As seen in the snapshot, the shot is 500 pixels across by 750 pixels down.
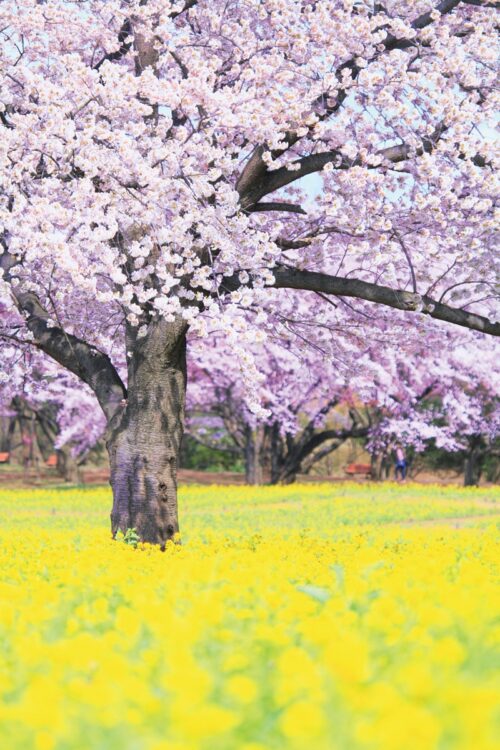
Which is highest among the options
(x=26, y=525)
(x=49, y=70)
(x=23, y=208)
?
(x=49, y=70)

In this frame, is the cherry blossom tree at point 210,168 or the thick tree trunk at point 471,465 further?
the thick tree trunk at point 471,465

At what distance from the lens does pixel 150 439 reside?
10.4m

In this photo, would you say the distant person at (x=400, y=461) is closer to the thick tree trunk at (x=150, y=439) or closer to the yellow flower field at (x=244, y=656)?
the thick tree trunk at (x=150, y=439)

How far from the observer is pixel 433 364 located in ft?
97.2

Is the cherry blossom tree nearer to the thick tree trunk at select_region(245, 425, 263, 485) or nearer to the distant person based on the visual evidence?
the thick tree trunk at select_region(245, 425, 263, 485)

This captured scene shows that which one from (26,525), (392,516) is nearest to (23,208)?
(26,525)

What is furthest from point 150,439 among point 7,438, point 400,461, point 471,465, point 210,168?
point 7,438

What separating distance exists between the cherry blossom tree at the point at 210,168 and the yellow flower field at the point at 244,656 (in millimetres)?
3249

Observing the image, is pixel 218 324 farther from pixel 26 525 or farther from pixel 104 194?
pixel 26 525

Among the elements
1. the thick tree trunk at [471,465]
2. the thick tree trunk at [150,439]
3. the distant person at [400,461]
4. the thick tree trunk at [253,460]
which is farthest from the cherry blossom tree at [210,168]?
Answer: the thick tree trunk at [471,465]

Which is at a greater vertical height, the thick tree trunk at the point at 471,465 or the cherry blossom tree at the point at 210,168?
the cherry blossom tree at the point at 210,168

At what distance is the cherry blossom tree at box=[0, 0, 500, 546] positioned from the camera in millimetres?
9602

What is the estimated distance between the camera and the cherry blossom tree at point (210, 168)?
9602 mm

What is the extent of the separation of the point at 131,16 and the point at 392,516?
11.2m
